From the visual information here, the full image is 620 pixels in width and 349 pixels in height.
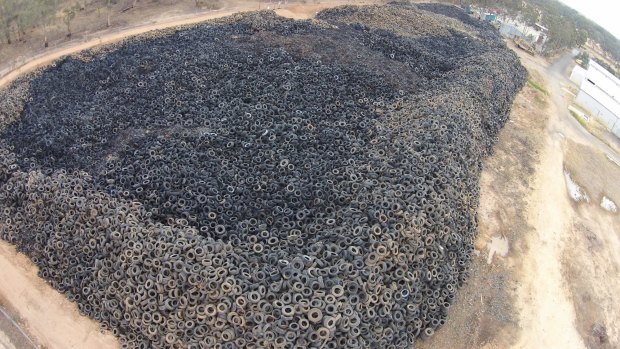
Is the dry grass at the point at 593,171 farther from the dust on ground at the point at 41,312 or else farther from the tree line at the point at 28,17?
the tree line at the point at 28,17

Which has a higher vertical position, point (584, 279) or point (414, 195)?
point (414, 195)

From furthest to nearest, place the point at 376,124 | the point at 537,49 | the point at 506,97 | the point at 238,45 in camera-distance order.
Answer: the point at 537,49 < the point at 506,97 < the point at 238,45 < the point at 376,124

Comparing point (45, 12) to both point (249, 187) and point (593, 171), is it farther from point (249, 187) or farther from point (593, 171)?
point (593, 171)

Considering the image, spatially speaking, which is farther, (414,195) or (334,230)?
(414,195)

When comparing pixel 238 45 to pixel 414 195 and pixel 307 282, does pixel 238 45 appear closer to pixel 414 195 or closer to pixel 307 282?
pixel 414 195

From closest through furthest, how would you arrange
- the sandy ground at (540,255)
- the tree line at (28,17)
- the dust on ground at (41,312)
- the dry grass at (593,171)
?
the dust on ground at (41,312), the sandy ground at (540,255), the dry grass at (593,171), the tree line at (28,17)

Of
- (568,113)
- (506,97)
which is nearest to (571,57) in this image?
(568,113)

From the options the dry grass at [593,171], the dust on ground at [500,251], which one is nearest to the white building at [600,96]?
the dry grass at [593,171]

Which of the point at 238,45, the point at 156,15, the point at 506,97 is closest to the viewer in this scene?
the point at 238,45
